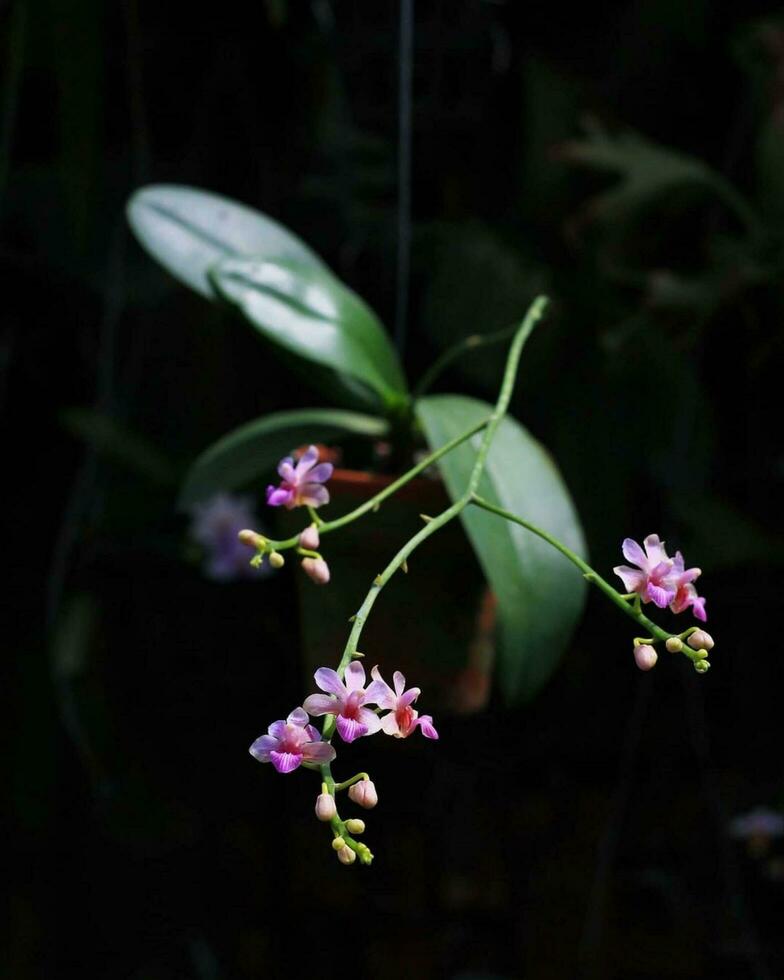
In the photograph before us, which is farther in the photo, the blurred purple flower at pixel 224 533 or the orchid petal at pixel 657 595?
the blurred purple flower at pixel 224 533

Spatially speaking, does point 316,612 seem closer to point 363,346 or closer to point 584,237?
point 363,346

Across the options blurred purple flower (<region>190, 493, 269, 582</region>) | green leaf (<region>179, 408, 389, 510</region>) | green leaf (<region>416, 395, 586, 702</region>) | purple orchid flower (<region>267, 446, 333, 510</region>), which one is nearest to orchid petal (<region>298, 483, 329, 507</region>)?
purple orchid flower (<region>267, 446, 333, 510</region>)

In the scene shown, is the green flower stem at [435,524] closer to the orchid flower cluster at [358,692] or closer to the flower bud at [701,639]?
the orchid flower cluster at [358,692]

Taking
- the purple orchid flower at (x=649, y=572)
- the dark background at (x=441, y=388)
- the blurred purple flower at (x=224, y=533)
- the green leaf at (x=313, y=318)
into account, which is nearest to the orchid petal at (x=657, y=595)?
the purple orchid flower at (x=649, y=572)

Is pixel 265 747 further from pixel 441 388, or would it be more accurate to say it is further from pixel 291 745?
pixel 441 388

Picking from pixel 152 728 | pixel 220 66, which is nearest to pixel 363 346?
pixel 220 66

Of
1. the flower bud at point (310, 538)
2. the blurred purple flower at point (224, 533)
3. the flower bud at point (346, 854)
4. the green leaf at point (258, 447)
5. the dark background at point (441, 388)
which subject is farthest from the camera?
the dark background at point (441, 388)

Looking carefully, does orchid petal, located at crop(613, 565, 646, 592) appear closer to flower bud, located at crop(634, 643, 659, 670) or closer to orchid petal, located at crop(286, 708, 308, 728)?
flower bud, located at crop(634, 643, 659, 670)
